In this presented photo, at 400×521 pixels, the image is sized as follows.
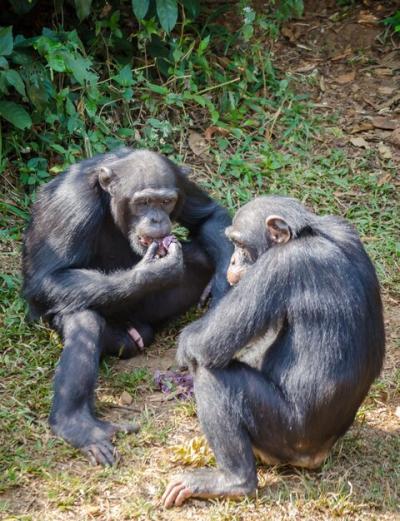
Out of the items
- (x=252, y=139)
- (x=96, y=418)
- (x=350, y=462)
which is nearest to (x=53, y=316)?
(x=96, y=418)

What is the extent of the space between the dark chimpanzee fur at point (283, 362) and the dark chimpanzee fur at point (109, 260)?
4.00ft

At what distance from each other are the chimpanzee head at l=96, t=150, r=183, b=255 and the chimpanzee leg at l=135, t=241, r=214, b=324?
22.1 inches

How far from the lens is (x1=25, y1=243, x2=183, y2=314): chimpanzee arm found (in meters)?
7.22

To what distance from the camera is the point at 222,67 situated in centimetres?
1059

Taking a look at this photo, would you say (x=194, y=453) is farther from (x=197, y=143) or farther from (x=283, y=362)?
(x=197, y=143)

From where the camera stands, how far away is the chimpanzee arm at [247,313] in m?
5.76

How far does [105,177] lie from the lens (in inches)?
293

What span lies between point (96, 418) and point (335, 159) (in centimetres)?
456

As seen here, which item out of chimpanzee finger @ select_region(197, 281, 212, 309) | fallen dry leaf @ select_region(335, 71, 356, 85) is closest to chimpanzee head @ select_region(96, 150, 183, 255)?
chimpanzee finger @ select_region(197, 281, 212, 309)

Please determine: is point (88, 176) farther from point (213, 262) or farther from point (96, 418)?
point (96, 418)

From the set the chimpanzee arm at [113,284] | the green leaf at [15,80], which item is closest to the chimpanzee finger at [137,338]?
the chimpanzee arm at [113,284]

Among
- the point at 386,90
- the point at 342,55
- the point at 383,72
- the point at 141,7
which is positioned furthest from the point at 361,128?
the point at 141,7

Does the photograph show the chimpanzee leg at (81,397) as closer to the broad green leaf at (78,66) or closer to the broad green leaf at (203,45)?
the broad green leaf at (78,66)

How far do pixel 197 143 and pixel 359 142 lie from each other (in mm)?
1792
